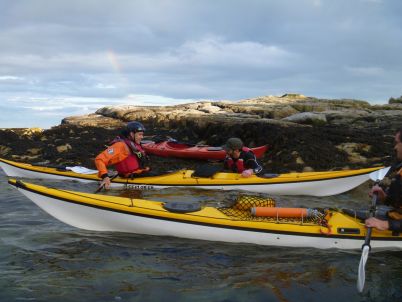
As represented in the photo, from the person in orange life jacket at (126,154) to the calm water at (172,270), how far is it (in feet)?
5.34

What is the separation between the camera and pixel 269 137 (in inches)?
528

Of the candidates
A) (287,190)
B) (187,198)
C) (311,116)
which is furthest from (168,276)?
(311,116)

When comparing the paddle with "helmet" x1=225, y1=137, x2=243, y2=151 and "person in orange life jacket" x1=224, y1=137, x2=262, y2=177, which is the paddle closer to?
"helmet" x1=225, y1=137, x2=243, y2=151

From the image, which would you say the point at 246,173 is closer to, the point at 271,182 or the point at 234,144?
the point at 271,182

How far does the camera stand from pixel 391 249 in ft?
A: 15.9

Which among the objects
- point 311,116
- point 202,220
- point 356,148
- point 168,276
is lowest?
point 168,276

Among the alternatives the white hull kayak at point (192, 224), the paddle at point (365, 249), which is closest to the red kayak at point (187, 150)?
the paddle at point (365, 249)

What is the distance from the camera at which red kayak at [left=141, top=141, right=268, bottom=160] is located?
12680 millimetres

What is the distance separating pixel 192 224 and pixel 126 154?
9.78 ft

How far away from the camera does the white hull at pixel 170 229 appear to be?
4910 mm

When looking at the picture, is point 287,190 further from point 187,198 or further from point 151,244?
point 151,244

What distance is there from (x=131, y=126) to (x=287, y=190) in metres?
3.20

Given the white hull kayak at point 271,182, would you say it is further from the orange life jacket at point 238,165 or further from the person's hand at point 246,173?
the orange life jacket at point 238,165

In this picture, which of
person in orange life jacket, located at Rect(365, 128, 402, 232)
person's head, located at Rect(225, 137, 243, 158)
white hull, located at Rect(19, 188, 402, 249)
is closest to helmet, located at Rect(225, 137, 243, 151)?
person's head, located at Rect(225, 137, 243, 158)
